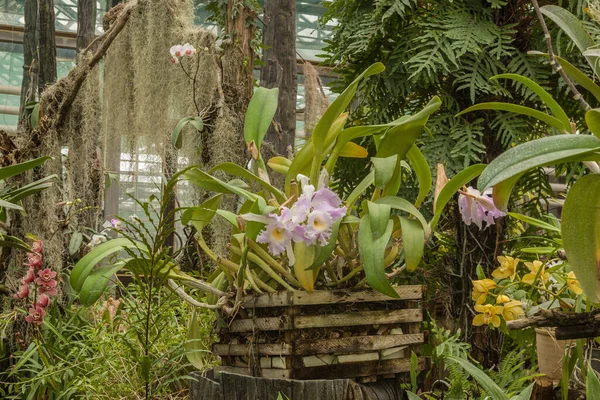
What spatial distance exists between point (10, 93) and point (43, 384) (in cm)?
442

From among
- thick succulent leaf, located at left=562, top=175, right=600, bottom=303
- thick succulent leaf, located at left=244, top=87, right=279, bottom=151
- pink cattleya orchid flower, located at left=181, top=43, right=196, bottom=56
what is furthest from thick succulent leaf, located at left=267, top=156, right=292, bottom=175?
pink cattleya orchid flower, located at left=181, top=43, right=196, bottom=56

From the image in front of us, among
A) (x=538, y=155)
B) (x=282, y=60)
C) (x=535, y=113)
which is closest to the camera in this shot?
(x=538, y=155)

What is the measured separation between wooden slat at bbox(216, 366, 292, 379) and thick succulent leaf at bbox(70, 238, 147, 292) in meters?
0.34

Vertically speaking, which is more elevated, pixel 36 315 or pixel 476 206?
pixel 476 206

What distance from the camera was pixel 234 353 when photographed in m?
1.56

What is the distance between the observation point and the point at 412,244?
137cm

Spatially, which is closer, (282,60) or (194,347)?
(194,347)

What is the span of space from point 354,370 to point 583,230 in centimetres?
66

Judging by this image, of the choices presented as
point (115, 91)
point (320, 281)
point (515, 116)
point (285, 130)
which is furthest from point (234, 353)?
point (115, 91)

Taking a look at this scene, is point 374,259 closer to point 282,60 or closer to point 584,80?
point 584,80

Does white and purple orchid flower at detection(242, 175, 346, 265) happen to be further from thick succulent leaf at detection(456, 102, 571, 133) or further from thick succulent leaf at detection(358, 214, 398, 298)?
thick succulent leaf at detection(456, 102, 571, 133)

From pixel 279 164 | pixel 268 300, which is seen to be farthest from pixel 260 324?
pixel 279 164

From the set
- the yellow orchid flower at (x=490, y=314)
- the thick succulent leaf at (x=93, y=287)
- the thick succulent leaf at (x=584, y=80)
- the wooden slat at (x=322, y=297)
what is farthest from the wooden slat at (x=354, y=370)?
the thick succulent leaf at (x=584, y=80)

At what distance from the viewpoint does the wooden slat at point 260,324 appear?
4.61 feet
